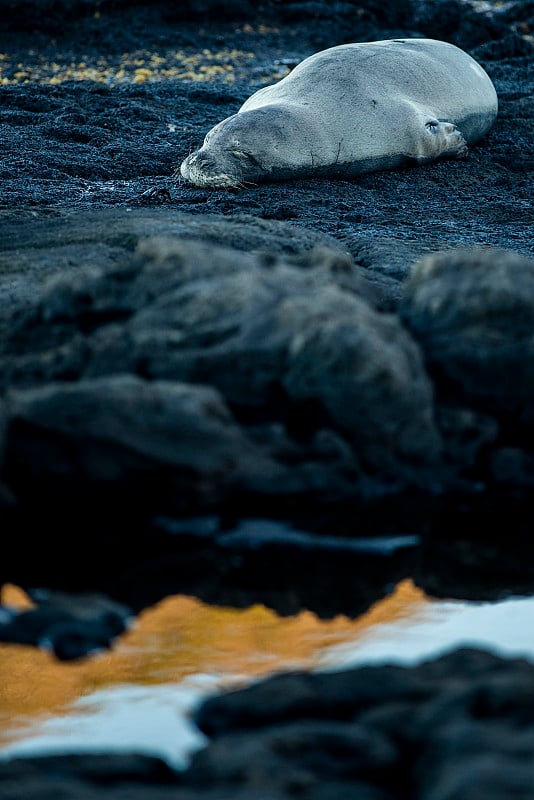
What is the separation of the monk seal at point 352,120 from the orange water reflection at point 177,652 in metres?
4.37

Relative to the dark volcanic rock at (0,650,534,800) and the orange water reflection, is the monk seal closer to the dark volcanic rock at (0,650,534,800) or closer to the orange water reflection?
the orange water reflection

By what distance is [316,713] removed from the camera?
2.42 meters

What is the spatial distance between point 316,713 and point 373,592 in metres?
0.74

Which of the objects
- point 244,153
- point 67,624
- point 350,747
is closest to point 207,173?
point 244,153

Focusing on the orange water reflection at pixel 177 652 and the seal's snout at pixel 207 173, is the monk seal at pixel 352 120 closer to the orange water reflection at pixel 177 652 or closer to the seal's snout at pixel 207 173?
the seal's snout at pixel 207 173

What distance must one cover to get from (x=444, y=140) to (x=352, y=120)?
25.1 inches

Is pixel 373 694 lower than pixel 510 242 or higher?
higher

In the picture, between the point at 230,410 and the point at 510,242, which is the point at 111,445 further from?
the point at 510,242

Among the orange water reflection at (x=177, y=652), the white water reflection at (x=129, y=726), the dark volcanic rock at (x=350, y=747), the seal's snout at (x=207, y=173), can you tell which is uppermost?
the dark volcanic rock at (x=350, y=747)

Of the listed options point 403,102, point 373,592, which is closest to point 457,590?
point 373,592

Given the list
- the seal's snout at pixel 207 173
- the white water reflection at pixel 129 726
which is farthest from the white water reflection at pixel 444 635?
the seal's snout at pixel 207 173

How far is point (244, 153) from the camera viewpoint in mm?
7156

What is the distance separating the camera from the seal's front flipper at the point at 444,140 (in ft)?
25.2

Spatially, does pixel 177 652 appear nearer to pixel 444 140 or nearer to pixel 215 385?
pixel 215 385
